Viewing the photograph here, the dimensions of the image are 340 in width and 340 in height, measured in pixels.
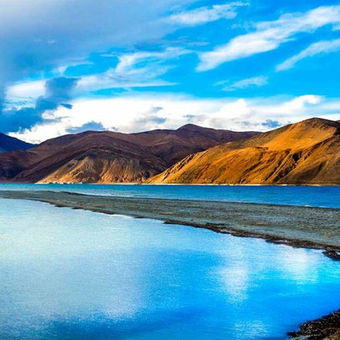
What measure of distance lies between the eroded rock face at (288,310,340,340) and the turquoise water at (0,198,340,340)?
0.44 metres

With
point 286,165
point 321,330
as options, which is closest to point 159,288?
point 321,330

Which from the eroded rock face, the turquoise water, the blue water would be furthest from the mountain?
the eroded rock face

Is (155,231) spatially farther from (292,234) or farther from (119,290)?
(119,290)

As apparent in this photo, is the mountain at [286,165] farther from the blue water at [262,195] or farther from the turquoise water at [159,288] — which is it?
the turquoise water at [159,288]

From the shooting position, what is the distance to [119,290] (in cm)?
1554

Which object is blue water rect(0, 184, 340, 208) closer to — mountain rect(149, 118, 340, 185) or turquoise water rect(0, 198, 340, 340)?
mountain rect(149, 118, 340, 185)

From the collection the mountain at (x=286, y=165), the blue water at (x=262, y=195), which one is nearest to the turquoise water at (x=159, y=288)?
the blue water at (x=262, y=195)

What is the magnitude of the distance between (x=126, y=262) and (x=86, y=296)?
611 centimetres

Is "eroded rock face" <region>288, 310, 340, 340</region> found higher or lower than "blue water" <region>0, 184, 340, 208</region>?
lower

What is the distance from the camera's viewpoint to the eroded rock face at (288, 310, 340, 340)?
425 inches

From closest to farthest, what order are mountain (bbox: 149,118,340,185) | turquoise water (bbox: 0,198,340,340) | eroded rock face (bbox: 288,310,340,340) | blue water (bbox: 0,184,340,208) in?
1. eroded rock face (bbox: 288,310,340,340)
2. turquoise water (bbox: 0,198,340,340)
3. blue water (bbox: 0,184,340,208)
4. mountain (bbox: 149,118,340,185)

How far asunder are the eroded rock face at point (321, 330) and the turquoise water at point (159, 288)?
44 cm

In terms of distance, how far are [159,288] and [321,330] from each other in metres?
6.16

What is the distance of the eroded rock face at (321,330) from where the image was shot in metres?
10.8
